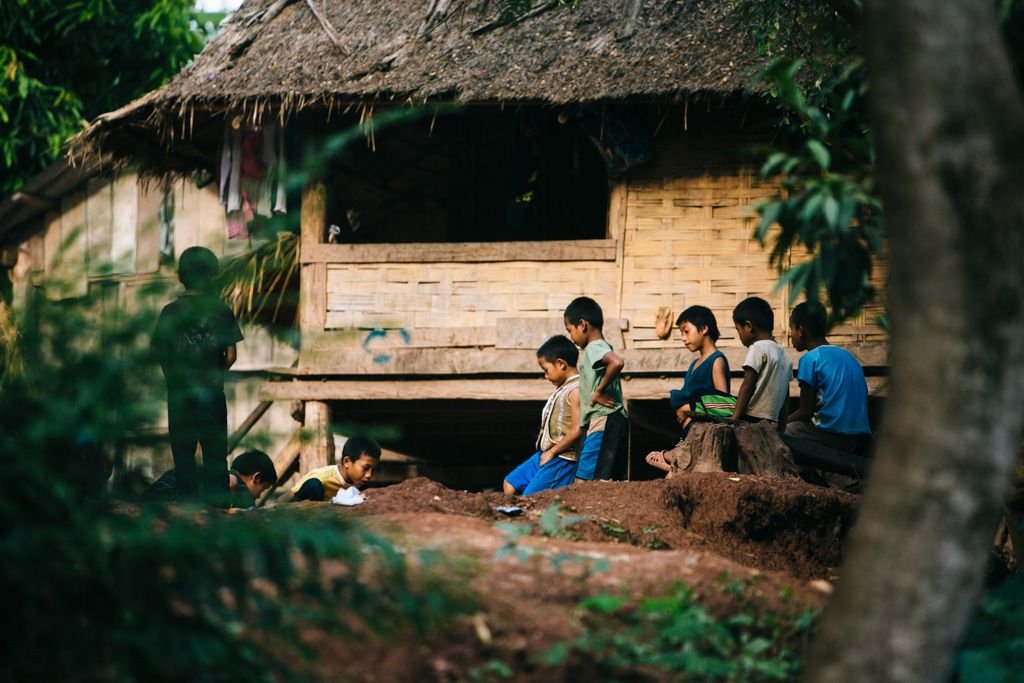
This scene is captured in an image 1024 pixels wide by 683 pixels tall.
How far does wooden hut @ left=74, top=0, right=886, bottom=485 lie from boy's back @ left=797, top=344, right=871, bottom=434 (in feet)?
5.42

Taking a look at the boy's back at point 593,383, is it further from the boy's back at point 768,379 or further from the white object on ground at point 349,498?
the white object on ground at point 349,498

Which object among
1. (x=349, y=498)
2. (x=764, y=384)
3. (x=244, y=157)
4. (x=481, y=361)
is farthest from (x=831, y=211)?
Answer: (x=244, y=157)

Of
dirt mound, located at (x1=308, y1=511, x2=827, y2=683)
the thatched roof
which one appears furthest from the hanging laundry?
dirt mound, located at (x1=308, y1=511, x2=827, y2=683)

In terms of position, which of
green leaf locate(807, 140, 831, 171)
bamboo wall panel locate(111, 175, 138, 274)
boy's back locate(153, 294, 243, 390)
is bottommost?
boy's back locate(153, 294, 243, 390)

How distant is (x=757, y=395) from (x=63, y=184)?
9.25 metres

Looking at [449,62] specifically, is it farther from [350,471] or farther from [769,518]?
[769,518]

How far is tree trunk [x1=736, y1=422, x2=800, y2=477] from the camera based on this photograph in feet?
22.0

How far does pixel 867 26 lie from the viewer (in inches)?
122

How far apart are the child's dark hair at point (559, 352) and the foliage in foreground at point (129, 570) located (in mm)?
4142

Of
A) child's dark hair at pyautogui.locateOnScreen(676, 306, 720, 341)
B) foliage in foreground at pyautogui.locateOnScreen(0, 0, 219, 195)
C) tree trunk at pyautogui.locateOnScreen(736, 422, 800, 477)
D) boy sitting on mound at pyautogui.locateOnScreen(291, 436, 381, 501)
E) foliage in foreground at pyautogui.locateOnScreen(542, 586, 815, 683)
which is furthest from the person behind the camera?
foliage in foreground at pyautogui.locateOnScreen(0, 0, 219, 195)

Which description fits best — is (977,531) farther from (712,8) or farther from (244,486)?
(712,8)

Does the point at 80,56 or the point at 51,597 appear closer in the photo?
the point at 51,597

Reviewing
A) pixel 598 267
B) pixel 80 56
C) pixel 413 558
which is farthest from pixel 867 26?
pixel 80 56

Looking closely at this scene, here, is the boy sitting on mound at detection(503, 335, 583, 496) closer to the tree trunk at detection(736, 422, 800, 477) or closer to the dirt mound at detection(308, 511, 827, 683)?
the tree trunk at detection(736, 422, 800, 477)
